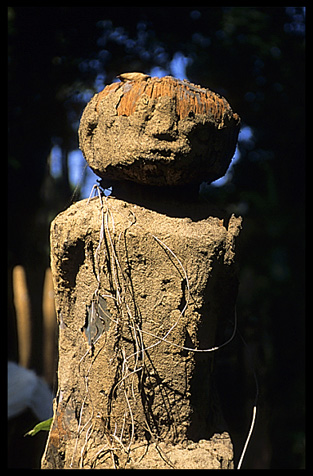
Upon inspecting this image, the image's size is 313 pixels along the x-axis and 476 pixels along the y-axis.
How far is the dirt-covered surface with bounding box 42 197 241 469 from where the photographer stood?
213 cm

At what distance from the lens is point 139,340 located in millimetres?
2141

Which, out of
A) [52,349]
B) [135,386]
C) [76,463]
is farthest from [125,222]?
[52,349]

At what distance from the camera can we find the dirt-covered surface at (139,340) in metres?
2.13

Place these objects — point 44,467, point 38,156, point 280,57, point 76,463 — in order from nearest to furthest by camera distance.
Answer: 1. point 76,463
2. point 44,467
3. point 280,57
4. point 38,156

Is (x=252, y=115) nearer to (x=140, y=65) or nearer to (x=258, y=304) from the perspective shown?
(x=140, y=65)

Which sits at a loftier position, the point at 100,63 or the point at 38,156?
the point at 100,63

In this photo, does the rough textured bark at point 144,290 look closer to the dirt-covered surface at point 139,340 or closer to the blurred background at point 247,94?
the dirt-covered surface at point 139,340

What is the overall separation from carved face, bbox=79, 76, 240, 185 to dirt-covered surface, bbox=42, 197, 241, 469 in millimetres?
169

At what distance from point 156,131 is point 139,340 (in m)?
0.77

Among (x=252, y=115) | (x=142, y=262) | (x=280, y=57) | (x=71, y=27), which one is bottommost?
(x=142, y=262)

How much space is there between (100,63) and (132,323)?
2.88 meters

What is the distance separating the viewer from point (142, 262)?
2.15 meters

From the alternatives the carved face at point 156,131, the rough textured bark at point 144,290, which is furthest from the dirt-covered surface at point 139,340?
the carved face at point 156,131

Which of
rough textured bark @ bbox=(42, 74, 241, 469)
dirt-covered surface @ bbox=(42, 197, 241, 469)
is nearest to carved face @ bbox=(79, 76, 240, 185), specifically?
rough textured bark @ bbox=(42, 74, 241, 469)
